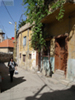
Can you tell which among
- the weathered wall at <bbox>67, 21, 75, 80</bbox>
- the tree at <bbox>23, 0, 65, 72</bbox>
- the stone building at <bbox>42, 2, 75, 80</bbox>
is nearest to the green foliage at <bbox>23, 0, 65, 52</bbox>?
the tree at <bbox>23, 0, 65, 72</bbox>

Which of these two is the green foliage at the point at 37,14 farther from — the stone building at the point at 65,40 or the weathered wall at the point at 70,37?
the weathered wall at the point at 70,37

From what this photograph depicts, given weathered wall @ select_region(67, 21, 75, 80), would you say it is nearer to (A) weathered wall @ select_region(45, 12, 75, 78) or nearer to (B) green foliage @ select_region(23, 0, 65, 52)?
(A) weathered wall @ select_region(45, 12, 75, 78)

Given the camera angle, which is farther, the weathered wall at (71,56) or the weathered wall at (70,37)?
the weathered wall at (70,37)

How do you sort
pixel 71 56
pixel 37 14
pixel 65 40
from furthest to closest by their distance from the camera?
pixel 37 14 → pixel 65 40 → pixel 71 56

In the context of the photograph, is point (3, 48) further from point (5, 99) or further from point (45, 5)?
point (5, 99)

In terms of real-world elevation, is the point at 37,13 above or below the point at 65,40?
above

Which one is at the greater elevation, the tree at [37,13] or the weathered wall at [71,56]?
the tree at [37,13]

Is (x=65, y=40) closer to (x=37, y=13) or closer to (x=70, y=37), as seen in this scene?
(x=70, y=37)

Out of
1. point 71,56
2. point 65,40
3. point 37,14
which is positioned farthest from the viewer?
point 37,14

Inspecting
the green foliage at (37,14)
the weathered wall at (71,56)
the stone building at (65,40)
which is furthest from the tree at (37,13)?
the weathered wall at (71,56)

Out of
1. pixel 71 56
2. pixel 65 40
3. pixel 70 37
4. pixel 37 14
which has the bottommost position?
pixel 71 56

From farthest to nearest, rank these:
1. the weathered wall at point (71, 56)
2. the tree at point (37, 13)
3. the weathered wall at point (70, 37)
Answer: the tree at point (37, 13) → the weathered wall at point (70, 37) → the weathered wall at point (71, 56)

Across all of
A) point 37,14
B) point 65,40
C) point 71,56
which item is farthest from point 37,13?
point 71,56

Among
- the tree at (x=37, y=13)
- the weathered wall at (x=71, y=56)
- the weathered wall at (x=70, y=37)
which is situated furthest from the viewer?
the tree at (x=37, y=13)
